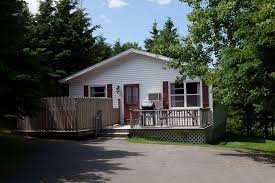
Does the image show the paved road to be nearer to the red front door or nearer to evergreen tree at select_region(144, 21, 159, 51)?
the red front door

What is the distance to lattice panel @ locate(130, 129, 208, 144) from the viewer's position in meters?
21.0

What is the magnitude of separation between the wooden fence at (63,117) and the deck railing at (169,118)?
215 centimetres

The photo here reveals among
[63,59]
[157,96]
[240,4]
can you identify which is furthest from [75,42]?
[240,4]

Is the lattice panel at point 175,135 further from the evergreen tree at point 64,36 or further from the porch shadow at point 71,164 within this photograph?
the evergreen tree at point 64,36

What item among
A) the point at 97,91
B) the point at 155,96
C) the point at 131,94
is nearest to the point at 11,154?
the point at 155,96

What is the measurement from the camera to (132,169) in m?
11.8

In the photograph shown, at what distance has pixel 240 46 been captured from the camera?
14.7 meters

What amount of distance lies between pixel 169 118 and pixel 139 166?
9.14m

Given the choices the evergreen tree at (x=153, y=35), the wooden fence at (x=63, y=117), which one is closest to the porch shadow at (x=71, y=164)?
the wooden fence at (x=63, y=117)

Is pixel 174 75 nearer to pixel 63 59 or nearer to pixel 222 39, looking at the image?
pixel 222 39

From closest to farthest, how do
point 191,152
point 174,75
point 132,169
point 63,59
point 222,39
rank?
point 132,169 < point 191,152 < point 222,39 < point 174,75 < point 63,59

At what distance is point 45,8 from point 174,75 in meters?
13.6

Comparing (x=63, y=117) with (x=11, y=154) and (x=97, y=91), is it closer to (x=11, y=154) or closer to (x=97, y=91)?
(x=11, y=154)

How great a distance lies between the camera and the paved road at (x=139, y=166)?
1066 cm
